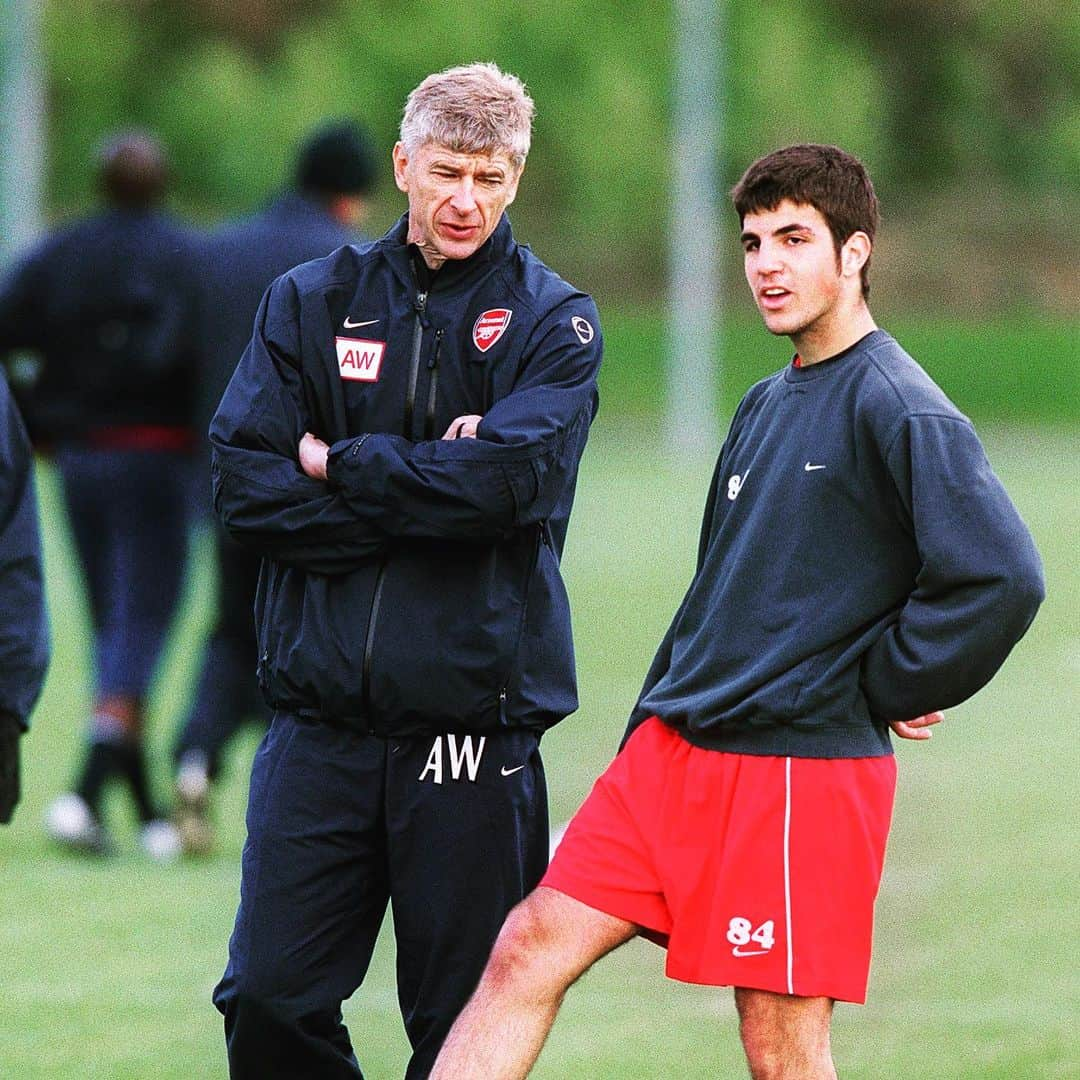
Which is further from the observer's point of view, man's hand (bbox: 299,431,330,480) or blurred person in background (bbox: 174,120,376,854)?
blurred person in background (bbox: 174,120,376,854)

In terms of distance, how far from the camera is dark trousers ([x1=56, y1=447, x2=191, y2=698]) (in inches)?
336

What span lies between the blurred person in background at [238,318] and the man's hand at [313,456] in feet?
10.7

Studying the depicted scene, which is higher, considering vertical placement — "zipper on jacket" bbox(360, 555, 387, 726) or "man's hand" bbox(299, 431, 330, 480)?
"man's hand" bbox(299, 431, 330, 480)

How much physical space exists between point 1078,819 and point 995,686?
3481 millimetres

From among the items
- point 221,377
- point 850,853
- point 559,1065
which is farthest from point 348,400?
point 221,377

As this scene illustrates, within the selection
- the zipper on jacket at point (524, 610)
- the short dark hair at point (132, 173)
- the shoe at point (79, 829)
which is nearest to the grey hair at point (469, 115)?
the zipper on jacket at point (524, 610)

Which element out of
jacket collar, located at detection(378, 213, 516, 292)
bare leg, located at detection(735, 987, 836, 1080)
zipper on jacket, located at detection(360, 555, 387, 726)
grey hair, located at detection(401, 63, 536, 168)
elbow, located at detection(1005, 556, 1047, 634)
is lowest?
bare leg, located at detection(735, 987, 836, 1080)

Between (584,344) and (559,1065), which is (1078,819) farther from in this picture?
(584,344)

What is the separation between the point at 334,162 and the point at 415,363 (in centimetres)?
362

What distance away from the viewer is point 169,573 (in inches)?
340

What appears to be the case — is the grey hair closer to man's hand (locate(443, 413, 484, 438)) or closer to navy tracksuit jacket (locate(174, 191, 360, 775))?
man's hand (locate(443, 413, 484, 438))

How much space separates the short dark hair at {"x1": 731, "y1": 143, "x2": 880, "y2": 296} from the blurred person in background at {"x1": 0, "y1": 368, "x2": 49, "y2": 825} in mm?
1897

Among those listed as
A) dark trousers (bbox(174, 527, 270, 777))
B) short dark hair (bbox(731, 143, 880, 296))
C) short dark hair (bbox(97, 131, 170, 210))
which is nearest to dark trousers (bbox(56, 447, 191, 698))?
dark trousers (bbox(174, 527, 270, 777))

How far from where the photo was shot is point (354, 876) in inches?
178
